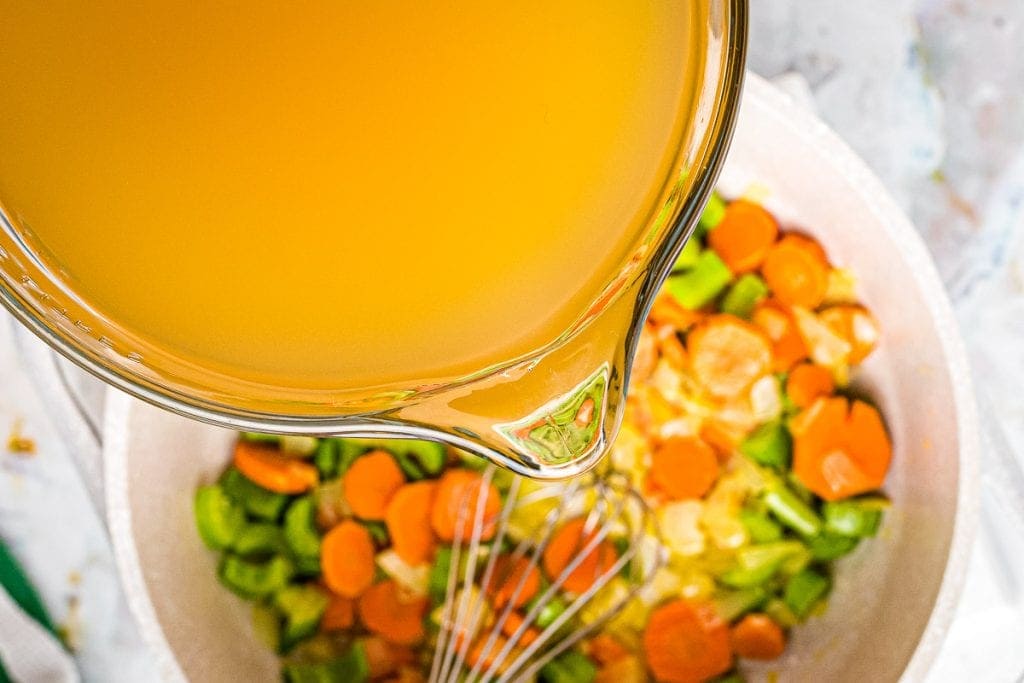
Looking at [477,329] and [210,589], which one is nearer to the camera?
[477,329]

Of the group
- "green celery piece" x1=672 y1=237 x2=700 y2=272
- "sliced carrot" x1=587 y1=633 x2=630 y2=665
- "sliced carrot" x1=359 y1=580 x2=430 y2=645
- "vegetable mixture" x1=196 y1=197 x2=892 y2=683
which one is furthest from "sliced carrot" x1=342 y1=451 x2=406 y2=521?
"green celery piece" x1=672 y1=237 x2=700 y2=272

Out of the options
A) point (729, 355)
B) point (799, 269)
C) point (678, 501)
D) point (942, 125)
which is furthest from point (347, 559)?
point (942, 125)

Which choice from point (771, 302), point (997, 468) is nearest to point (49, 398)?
point (771, 302)

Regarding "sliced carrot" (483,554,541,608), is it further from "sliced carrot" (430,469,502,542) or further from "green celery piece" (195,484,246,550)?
"green celery piece" (195,484,246,550)

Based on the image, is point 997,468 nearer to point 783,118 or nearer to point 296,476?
point 783,118

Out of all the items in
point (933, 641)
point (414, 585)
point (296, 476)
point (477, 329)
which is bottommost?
point (933, 641)

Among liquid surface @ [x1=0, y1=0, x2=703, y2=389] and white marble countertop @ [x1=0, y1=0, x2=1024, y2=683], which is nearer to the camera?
liquid surface @ [x1=0, y1=0, x2=703, y2=389]
